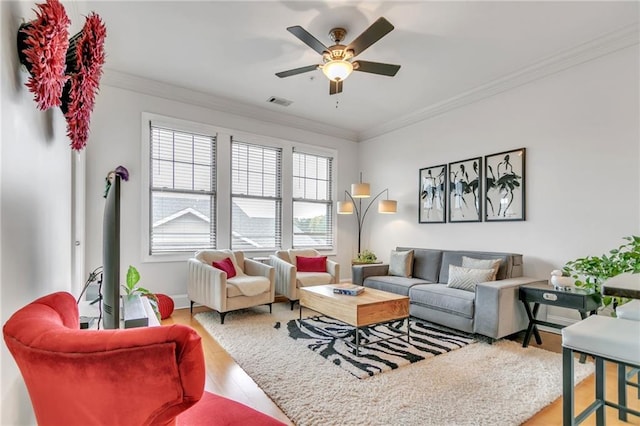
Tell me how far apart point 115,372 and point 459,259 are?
4246 millimetres

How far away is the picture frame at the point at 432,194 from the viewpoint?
478cm

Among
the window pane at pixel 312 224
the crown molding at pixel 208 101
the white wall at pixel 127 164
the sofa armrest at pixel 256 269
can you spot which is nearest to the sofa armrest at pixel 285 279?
the sofa armrest at pixel 256 269

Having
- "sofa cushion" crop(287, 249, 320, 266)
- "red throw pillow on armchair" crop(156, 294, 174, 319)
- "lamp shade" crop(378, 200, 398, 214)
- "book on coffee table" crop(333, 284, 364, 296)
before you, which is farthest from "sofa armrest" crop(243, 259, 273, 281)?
"lamp shade" crop(378, 200, 398, 214)

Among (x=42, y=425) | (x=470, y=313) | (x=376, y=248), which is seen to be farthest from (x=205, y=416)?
(x=376, y=248)

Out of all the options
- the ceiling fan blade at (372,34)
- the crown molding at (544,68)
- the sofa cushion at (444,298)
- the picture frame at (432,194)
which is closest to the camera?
the ceiling fan blade at (372,34)

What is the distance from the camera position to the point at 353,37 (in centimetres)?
322

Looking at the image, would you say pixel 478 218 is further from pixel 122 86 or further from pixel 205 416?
pixel 122 86

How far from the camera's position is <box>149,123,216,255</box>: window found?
4.40 metres

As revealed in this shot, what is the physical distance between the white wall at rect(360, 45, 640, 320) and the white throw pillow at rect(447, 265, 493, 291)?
0.68 m

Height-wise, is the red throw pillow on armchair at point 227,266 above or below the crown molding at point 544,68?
below

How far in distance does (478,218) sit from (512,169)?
2.42ft

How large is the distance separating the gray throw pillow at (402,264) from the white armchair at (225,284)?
5.82 ft

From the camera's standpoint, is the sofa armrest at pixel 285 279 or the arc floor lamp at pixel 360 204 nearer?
the sofa armrest at pixel 285 279

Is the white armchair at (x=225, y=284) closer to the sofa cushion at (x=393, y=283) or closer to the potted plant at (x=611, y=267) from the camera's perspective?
the sofa cushion at (x=393, y=283)
